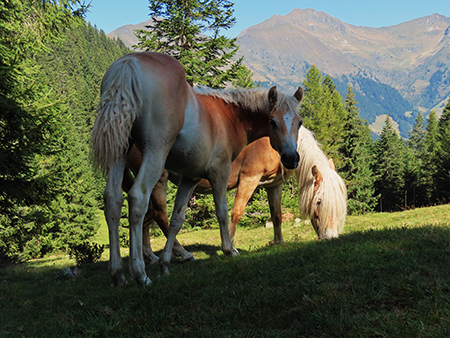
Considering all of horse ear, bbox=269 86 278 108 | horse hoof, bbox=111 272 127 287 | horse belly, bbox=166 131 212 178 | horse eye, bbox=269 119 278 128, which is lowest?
horse hoof, bbox=111 272 127 287

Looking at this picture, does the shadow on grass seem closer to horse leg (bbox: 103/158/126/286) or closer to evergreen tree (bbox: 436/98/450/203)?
horse leg (bbox: 103/158/126/286)

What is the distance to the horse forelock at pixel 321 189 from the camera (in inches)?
302

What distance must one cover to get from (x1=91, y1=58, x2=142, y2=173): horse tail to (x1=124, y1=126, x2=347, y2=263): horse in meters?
2.63

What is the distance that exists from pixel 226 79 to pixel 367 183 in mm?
33554

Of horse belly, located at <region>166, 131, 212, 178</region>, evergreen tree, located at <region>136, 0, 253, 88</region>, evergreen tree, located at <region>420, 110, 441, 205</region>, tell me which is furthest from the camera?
evergreen tree, located at <region>420, 110, 441, 205</region>

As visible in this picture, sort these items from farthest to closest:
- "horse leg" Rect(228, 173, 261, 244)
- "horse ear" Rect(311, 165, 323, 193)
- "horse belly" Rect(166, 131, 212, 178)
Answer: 1. "horse leg" Rect(228, 173, 261, 244)
2. "horse ear" Rect(311, 165, 323, 193)
3. "horse belly" Rect(166, 131, 212, 178)

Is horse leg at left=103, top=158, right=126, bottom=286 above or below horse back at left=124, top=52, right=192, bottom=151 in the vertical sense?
below

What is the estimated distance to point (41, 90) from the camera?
36.4ft

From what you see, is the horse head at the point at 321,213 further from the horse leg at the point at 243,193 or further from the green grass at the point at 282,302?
the green grass at the point at 282,302

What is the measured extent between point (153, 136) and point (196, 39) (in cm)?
1985

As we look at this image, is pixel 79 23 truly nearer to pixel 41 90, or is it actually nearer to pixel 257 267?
pixel 41 90

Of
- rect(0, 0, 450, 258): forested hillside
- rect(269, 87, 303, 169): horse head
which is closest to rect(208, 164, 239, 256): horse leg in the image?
rect(269, 87, 303, 169): horse head

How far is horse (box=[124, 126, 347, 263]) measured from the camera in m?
7.66

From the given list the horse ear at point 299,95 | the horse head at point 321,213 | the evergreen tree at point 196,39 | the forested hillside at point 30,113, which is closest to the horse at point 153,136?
the horse ear at point 299,95
